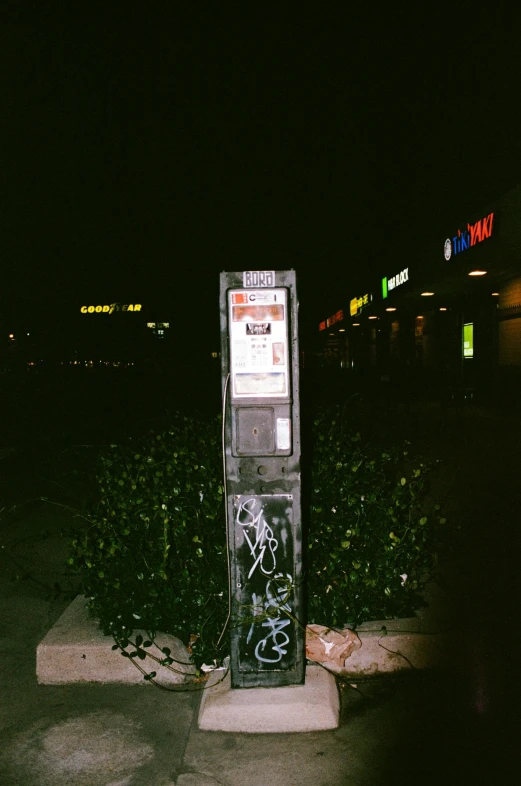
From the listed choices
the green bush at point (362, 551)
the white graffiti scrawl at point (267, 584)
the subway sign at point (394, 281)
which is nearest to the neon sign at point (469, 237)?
the subway sign at point (394, 281)

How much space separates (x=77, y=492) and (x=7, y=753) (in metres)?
5.12

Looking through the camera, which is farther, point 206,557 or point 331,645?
point 206,557

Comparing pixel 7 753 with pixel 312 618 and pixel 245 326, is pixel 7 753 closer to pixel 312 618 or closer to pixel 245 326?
pixel 312 618

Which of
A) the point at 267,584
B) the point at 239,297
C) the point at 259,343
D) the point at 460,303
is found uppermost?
the point at 460,303

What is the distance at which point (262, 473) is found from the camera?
285 centimetres

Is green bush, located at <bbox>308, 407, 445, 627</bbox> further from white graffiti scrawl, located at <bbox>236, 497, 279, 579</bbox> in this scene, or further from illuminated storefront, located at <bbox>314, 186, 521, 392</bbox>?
illuminated storefront, located at <bbox>314, 186, 521, 392</bbox>

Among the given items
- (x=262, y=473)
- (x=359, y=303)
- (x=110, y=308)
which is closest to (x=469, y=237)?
(x=262, y=473)

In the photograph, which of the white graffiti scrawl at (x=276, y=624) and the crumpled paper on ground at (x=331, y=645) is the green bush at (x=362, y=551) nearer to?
the crumpled paper on ground at (x=331, y=645)

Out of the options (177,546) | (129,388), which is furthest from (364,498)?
(129,388)

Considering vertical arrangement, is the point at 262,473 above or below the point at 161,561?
above

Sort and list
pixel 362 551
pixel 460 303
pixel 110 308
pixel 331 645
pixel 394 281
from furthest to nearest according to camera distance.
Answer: pixel 110 308 → pixel 460 303 → pixel 394 281 → pixel 362 551 → pixel 331 645

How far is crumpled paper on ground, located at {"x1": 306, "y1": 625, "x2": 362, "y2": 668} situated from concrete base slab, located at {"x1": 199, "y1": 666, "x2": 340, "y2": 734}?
324 mm

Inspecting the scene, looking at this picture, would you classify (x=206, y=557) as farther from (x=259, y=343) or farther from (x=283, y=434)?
(x=259, y=343)

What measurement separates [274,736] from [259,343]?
1.83 m
